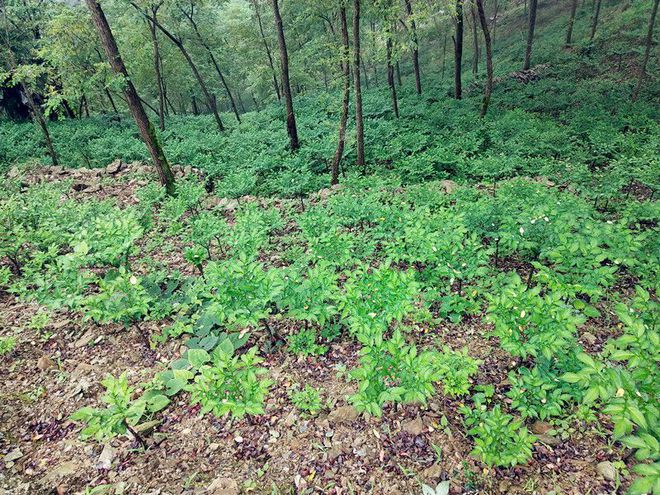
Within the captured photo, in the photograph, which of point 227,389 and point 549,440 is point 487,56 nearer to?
point 549,440

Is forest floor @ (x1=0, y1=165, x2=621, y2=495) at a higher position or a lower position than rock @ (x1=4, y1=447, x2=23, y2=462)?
lower

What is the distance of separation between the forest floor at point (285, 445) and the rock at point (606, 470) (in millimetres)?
12

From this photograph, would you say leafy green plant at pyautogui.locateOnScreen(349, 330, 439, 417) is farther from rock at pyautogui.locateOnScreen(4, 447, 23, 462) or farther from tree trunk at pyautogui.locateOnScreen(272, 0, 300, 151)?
tree trunk at pyautogui.locateOnScreen(272, 0, 300, 151)

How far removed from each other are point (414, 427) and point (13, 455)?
3.82m

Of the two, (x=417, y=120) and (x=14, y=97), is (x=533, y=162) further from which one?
(x=14, y=97)

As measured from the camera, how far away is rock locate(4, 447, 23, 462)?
3256mm

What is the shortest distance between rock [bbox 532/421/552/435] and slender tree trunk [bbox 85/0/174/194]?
9694mm

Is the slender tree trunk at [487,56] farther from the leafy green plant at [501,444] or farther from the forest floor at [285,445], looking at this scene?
the leafy green plant at [501,444]

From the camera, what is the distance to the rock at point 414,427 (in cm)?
325

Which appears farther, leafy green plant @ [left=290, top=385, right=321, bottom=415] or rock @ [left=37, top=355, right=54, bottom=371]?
rock @ [left=37, top=355, right=54, bottom=371]

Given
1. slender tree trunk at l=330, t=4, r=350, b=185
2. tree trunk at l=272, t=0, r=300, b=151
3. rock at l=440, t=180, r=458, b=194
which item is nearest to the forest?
rock at l=440, t=180, r=458, b=194

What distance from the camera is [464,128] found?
14.2 metres

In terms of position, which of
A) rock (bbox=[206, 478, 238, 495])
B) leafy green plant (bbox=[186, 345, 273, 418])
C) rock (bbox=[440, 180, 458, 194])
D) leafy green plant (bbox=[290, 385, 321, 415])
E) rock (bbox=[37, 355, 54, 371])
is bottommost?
rock (bbox=[440, 180, 458, 194])

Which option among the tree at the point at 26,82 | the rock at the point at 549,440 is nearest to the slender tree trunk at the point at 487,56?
the rock at the point at 549,440
